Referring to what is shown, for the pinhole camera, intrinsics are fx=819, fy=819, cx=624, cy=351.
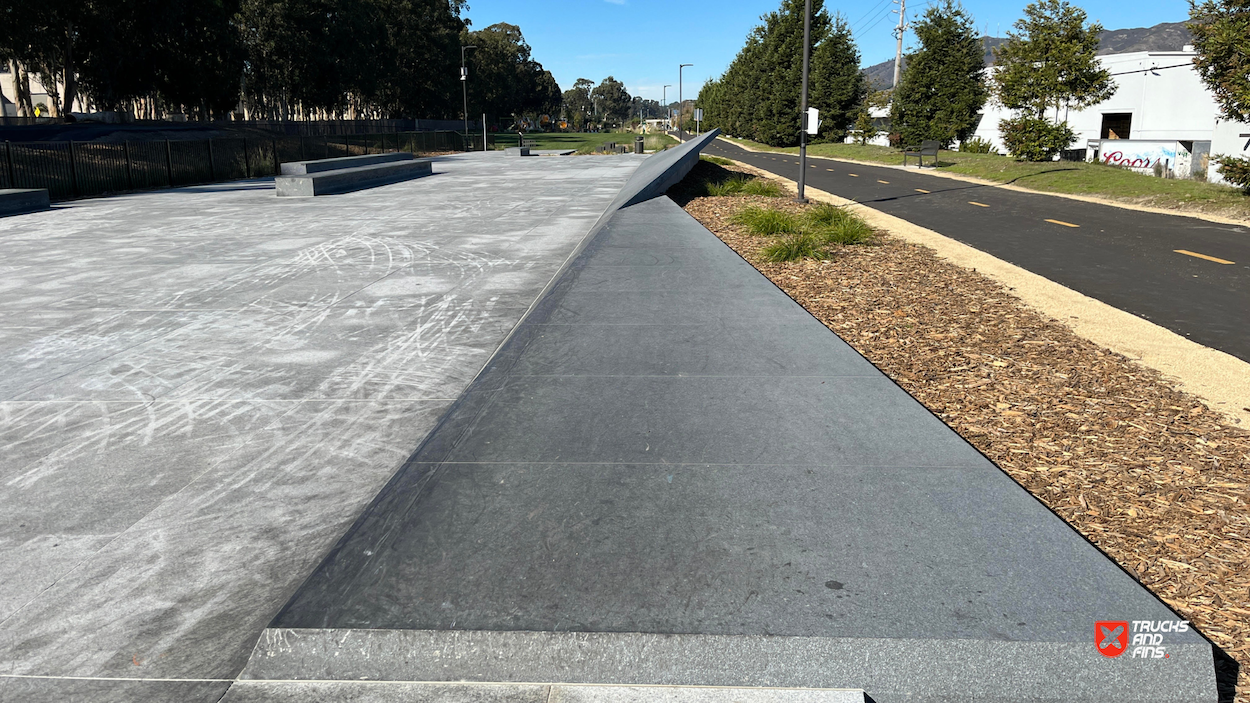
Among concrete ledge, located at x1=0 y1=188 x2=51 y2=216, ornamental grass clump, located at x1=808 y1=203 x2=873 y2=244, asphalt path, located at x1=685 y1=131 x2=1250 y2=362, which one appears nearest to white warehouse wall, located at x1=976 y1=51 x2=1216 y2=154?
asphalt path, located at x1=685 y1=131 x2=1250 y2=362

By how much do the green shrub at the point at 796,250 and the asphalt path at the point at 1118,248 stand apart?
2925 mm

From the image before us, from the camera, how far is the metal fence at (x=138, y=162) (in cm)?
2081

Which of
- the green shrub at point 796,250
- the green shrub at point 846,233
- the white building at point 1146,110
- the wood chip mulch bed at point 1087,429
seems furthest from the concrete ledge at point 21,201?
the white building at point 1146,110

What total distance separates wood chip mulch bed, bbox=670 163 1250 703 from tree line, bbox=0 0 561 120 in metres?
52.9

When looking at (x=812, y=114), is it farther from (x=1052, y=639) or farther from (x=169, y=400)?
(x=1052, y=639)

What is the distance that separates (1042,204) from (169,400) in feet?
69.3

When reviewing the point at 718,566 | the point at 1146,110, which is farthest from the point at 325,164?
the point at 1146,110

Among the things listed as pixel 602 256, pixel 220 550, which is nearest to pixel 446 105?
pixel 602 256

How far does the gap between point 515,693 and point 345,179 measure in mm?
21362

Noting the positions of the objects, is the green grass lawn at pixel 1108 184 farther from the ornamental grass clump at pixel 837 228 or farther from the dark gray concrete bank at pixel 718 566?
the dark gray concrete bank at pixel 718 566

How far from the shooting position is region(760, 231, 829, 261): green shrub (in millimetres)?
10984

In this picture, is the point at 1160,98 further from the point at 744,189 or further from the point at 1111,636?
the point at 1111,636

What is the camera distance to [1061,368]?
20.2ft

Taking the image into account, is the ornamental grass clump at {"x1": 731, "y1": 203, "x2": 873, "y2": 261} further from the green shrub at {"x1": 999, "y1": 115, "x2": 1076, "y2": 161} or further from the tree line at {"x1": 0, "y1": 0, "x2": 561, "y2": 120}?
the tree line at {"x1": 0, "y1": 0, "x2": 561, "y2": 120}
